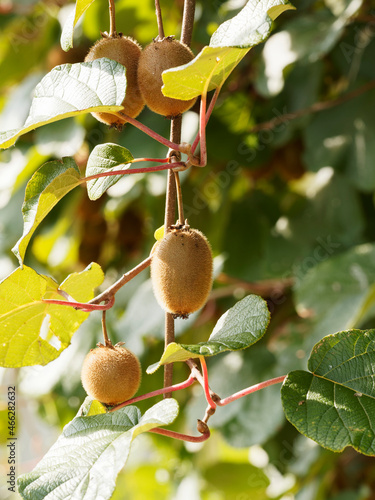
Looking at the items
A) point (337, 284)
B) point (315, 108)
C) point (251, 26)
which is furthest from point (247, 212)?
point (251, 26)

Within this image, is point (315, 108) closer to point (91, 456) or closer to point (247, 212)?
point (247, 212)

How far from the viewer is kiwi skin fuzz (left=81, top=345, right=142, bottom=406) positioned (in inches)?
22.0

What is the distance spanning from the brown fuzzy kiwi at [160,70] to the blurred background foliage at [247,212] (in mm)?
557

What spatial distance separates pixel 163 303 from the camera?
57 centimetres

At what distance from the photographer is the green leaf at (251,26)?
44 cm

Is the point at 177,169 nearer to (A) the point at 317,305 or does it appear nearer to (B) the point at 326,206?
(A) the point at 317,305

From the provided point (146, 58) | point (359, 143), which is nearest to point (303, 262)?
point (359, 143)

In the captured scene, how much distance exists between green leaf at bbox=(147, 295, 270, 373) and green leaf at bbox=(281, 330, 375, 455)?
7 cm

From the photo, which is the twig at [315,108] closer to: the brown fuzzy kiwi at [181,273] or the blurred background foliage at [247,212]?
the blurred background foliage at [247,212]

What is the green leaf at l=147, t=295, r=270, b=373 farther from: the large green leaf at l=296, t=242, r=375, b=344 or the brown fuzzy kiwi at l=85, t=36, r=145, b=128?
the large green leaf at l=296, t=242, r=375, b=344

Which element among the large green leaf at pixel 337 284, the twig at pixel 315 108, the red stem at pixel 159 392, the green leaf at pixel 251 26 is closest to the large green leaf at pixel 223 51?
the green leaf at pixel 251 26

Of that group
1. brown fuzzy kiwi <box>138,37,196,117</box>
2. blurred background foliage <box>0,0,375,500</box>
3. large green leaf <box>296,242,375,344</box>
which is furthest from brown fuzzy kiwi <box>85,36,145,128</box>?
large green leaf <box>296,242,375,344</box>

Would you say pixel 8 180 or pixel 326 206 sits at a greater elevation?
pixel 8 180

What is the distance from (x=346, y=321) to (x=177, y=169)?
0.63 metres
